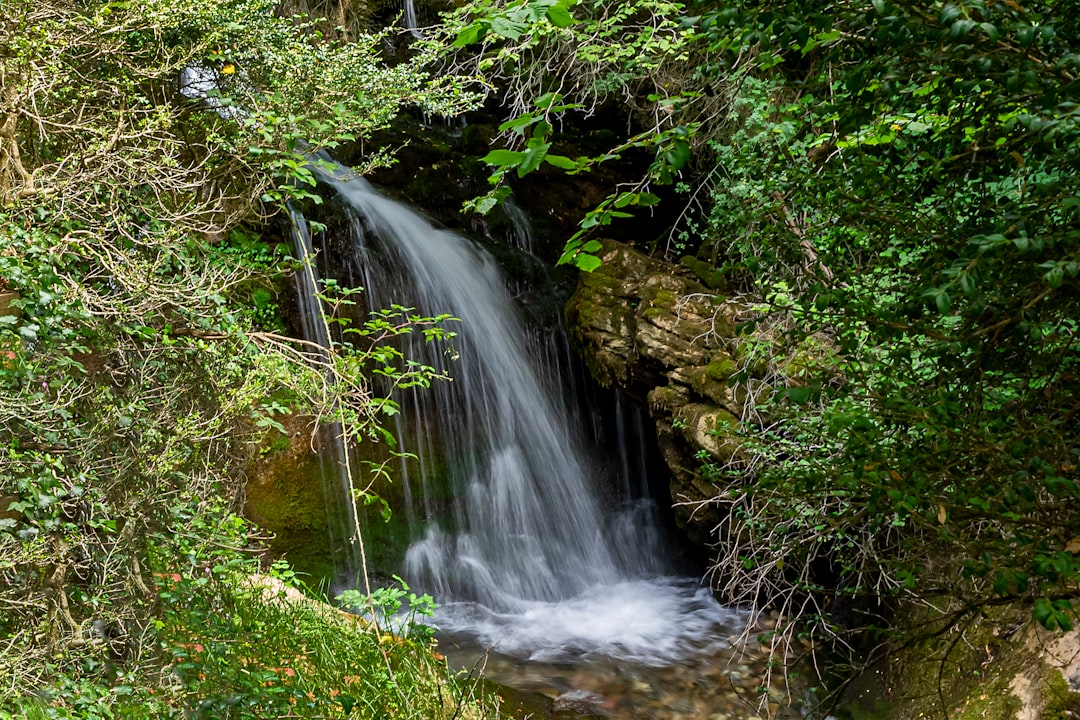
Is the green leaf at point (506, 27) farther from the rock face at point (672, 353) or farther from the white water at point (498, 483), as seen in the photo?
the white water at point (498, 483)

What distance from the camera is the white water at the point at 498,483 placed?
6.89 meters

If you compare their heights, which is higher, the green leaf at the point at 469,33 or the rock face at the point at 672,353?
the green leaf at the point at 469,33

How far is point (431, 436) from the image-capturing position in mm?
7574

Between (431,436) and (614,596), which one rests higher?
(431,436)

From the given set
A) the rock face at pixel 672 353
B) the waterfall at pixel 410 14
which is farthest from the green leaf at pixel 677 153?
the waterfall at pixel 410 14

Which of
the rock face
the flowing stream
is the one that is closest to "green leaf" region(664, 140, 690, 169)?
the rock face

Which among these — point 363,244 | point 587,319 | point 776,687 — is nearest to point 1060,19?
point 776,687

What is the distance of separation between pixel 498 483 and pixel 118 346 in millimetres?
4718

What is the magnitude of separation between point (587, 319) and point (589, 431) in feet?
5.70

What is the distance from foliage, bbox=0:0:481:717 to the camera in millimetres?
2926

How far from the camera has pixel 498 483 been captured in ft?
25.2

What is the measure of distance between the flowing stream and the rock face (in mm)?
963

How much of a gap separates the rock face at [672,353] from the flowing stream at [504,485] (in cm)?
96

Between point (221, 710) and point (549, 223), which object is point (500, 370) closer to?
point (549, 223)
